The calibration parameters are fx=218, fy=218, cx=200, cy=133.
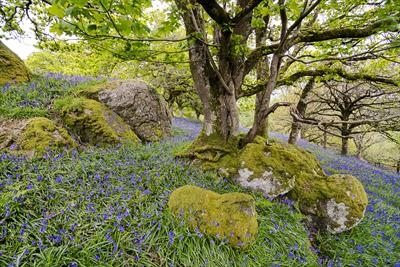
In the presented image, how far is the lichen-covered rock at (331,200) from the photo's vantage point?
12.8 feet

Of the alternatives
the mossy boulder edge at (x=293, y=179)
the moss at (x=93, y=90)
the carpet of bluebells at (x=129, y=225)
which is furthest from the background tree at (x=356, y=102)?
the moss at (x=93, y=90)

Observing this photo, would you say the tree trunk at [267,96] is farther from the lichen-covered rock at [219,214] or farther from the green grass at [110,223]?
the lichen-covered rock at [219,214]

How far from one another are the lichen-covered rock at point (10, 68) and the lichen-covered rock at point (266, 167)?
674 centimetres

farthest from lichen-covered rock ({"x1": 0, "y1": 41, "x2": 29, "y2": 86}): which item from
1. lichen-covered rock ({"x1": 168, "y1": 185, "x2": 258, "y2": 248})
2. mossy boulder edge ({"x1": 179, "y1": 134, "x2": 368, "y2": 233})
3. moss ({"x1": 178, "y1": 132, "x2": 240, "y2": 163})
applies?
lichen-covered rock ({"x1": 168, "y1": 185, "x2": 258, "y2": 248})

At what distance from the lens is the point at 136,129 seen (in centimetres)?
714

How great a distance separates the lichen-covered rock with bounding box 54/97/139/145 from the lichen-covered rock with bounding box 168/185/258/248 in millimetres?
3293

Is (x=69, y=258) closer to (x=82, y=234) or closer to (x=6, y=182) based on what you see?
(x=82, y=234)

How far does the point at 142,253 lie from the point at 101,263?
1.50 ft

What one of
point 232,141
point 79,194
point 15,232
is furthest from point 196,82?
point 15,232

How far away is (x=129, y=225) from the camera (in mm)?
2955

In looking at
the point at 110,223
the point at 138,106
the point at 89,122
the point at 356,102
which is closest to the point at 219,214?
the point at 110,223

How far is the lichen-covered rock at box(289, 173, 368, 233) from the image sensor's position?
3.90 metres

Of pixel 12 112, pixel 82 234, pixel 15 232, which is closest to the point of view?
pixel 15 232

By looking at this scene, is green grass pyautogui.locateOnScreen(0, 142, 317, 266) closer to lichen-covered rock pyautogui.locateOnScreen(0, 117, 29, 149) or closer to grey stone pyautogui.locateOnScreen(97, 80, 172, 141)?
lichen-covered rock pyautogui.locateOnScreen(0, 117, 29, 149)
